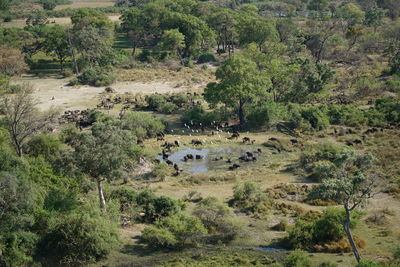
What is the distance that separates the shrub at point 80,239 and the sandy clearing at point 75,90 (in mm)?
35079

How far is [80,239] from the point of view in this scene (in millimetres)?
28188

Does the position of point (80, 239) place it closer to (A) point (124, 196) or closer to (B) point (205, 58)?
(A) point (124, 196)

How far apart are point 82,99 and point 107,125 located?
117 ft

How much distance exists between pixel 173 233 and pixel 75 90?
46589 mm

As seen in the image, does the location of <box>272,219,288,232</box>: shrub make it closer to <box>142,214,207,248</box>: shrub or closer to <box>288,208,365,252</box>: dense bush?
<box>288,208,365,252</box>: dense bush

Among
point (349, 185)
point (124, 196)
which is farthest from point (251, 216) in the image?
point (349, 185)

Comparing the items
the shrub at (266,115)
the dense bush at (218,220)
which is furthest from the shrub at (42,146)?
the shrub at (266,115)

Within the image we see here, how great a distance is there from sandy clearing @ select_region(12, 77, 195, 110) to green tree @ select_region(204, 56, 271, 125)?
16.9 m

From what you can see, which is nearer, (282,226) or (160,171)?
(282,226)

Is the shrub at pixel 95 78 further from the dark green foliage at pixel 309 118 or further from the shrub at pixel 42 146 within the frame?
the shrub at pixel 42 146

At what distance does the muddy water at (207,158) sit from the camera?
4388 centimetres

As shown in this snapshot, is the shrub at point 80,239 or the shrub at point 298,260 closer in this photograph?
the shrub at point 298,260

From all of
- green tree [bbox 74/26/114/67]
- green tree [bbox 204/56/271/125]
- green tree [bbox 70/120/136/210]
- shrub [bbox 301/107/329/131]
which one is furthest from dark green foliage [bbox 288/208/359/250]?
green tree [bbox 74/26/114/67]

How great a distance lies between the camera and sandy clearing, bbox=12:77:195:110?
64.2 metres
